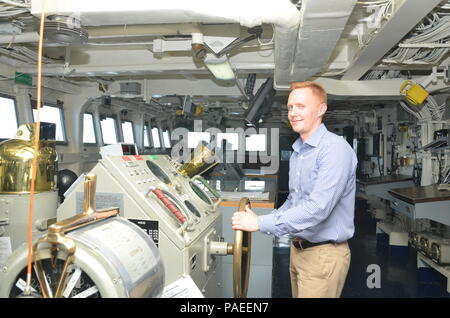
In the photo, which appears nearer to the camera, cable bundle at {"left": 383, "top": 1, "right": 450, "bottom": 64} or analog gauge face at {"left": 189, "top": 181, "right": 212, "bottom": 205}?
analog gauge face at {"left": 189, "top": 181, "right": 212, "bottom": 205}

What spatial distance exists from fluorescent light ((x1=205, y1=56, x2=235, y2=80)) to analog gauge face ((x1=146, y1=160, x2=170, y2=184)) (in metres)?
1.33

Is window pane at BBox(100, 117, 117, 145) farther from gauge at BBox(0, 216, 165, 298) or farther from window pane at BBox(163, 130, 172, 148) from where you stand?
gauge at BBox(0, 216, 165, 298)

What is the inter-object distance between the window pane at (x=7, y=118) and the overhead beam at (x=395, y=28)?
396cm

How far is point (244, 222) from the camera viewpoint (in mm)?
1403

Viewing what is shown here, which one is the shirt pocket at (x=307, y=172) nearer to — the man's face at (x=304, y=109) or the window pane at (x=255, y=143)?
the man's face at (x=304, y=109)

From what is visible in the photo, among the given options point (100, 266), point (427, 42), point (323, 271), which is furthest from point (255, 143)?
point (100, 266)

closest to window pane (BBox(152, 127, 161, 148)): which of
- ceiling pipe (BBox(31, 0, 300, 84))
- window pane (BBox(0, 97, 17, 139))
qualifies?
window pane (BBox(0, 97, 17, 139))

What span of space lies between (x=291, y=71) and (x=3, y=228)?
255 centimetres

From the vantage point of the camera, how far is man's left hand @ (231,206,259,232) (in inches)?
54.9

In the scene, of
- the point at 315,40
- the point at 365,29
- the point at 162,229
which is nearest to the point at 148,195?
the point at 162,229

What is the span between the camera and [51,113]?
16.9 feet

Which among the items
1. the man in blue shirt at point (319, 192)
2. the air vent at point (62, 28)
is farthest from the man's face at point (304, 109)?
the air vent at point (62, 28)

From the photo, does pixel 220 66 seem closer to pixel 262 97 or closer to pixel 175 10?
pixel 262 97
